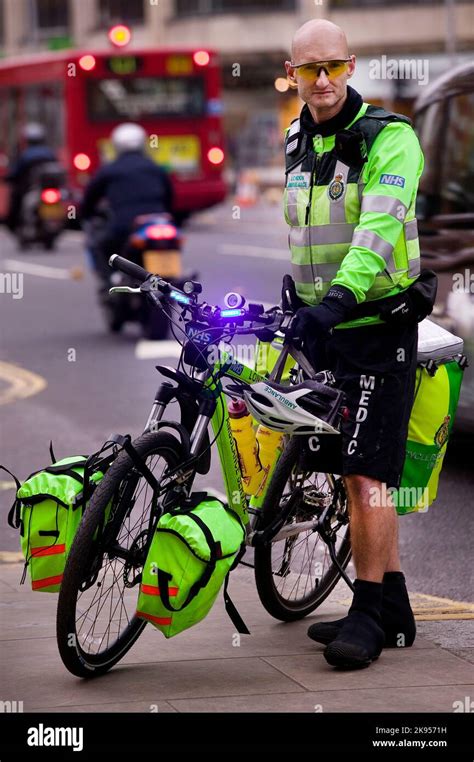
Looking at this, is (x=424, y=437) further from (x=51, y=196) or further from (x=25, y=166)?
(x=25, y=166)

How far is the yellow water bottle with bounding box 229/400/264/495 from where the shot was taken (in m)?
5.28

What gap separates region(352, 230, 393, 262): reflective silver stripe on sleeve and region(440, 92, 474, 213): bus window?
3341 millimetres

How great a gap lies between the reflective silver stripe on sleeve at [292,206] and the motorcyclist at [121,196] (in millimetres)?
8744

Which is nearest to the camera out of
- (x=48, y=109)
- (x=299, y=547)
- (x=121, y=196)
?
(x=299, y=547)

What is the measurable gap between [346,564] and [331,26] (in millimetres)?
1908

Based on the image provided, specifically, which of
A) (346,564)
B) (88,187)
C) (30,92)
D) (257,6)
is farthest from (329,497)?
(257,6)

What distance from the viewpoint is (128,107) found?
26844mm

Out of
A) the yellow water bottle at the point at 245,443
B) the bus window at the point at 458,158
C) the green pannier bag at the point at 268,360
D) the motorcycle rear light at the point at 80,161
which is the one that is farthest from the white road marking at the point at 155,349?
the motorcycle rear light at the point at 80,161

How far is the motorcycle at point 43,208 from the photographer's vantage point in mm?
25094

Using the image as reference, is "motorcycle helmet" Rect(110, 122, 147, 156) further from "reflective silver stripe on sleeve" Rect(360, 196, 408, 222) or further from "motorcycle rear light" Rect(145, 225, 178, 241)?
"reflective silver stripe on sleeve" Rect(360, 196, 408, 222)

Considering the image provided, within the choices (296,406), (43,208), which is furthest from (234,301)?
(43,208)

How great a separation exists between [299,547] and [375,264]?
120cm

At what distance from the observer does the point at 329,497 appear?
5551mm

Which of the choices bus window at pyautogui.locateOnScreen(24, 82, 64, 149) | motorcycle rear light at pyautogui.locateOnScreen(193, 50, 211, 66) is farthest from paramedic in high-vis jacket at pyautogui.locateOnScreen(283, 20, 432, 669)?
motorcycle rear light at pyautogui.locateOnScreen(193, 50, 211, 66)
